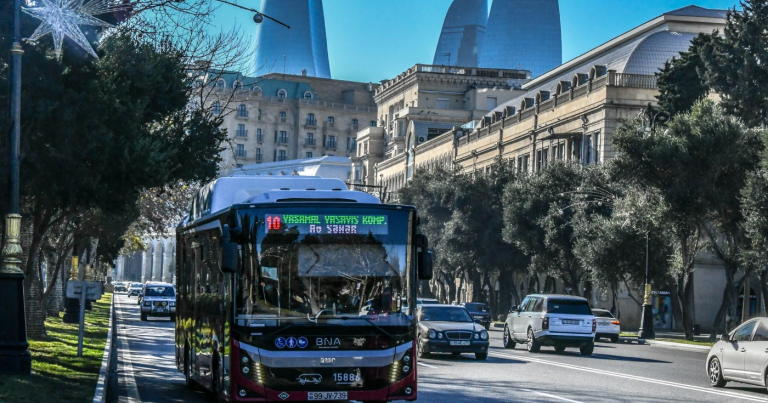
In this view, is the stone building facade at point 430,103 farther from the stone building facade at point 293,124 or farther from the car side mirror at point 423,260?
the car side mirror at point 423,260

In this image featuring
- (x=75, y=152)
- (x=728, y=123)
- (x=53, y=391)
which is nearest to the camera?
(x=53, y=391)

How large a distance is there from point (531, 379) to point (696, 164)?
810 inches

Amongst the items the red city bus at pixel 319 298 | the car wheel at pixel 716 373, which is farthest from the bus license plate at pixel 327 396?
the car wheel at pixel 716 373

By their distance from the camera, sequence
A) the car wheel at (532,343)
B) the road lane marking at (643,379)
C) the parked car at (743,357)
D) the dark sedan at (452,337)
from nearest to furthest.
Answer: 1. the road lane marking at (643,379)
2. the parked car at (743,357)
3. the dark sedan at (452,337)
4. the car wheel at (532,343)

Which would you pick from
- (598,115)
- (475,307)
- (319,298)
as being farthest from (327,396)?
(598,115)

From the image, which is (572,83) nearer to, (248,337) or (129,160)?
(129,160)

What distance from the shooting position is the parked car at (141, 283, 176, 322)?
55.0m

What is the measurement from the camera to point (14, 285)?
1814 cm

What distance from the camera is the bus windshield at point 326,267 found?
1417 cm

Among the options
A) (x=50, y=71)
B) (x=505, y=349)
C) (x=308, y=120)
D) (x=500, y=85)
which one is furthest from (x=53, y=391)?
(x=308, y=120)

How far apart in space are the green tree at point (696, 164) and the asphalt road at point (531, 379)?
28.2 ft

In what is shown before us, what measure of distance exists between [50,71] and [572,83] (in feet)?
177

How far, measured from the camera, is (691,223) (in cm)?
4147

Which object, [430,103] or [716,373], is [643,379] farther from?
[430,103]
